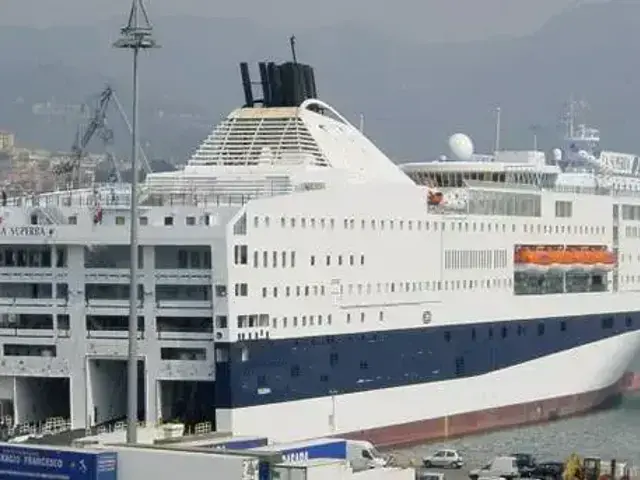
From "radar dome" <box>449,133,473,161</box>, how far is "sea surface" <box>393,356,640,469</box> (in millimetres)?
8247

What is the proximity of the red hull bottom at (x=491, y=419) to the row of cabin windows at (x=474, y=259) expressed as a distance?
144 inches

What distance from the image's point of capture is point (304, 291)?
38.9m

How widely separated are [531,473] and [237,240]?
300 inches

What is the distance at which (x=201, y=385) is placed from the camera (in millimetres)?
37688

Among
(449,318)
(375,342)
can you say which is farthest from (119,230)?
(449,318)

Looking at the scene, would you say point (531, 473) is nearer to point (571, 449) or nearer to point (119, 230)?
point (571, 449)

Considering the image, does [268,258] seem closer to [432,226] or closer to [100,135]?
[432,226]

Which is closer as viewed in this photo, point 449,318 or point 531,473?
point 531,473

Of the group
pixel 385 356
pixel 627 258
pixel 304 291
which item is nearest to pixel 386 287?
pixel 385 356

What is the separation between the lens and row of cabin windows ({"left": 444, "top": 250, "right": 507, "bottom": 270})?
4425cm

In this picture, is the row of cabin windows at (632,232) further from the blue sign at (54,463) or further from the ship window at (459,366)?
the blue sign at (54,463)

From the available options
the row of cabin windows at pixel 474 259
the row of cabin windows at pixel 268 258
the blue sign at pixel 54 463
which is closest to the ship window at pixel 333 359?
the row of cabin windows at pixel 268 258

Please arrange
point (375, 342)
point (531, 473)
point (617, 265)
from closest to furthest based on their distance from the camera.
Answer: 1. point (531, 473)
2. point (375, 342)
3. point (617, 265)

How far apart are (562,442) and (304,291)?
28.9ft
